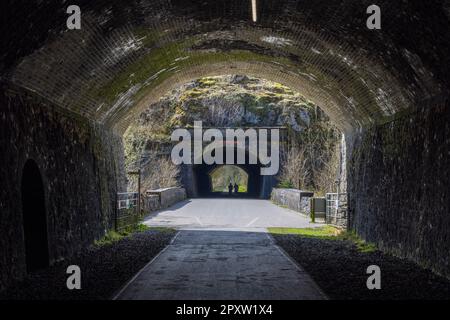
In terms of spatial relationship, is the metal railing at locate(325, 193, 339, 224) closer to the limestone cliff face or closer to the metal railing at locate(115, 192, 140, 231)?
the metal railing at locate(115, 192, 140, 231)

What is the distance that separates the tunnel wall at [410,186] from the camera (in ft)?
35.7

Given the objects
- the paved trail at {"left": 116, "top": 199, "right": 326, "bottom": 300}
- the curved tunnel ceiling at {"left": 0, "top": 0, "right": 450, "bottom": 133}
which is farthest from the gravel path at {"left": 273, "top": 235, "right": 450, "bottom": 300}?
the curved tunnel ceiling at {"left": 0, "top": 0, "right": 450, "bottom": 133}

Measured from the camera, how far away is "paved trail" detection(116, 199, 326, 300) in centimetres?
903

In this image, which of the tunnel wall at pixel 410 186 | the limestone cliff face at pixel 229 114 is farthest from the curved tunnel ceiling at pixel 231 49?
the limestone cliff face at pixel 229 114

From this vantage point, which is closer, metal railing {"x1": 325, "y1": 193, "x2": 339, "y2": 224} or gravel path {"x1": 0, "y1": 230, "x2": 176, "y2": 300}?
gravel path {"x1": 0, "y1": 230, "x2": 176, "y2": 300}

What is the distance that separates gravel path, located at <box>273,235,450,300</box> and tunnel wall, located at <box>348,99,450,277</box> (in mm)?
410

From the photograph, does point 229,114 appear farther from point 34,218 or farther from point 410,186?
point 34,218

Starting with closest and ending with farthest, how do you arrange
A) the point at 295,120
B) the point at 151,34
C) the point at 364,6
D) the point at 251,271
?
the point at 364,6 → the point at 251,271 → the point at 151,34 → the point at 295,120

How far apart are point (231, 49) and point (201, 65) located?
2.29 metres

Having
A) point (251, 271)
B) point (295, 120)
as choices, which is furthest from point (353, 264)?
point (295, 120)

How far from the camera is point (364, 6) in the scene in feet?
33.1

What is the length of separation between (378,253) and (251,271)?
426cm
